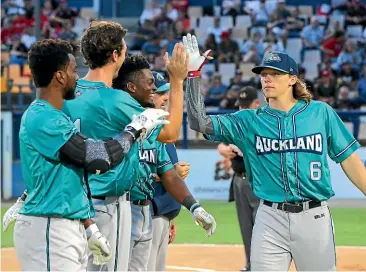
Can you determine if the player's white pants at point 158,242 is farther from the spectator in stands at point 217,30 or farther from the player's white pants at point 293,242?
the spectator in stands at point 217,30

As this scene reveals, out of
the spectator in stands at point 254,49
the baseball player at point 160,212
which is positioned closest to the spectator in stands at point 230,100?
the spectator in stands at point 254,49

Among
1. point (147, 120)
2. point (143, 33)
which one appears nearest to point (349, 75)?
point (143, 33)

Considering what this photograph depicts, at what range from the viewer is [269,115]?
626 centimetres

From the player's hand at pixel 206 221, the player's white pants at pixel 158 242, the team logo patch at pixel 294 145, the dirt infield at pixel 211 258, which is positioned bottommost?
the dirt infield at pixel 211 258

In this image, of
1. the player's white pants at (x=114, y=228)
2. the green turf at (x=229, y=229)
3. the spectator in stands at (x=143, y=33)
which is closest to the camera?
the player's white pants at (x=114, y=228)

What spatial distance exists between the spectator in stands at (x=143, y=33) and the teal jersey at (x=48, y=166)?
18307mm

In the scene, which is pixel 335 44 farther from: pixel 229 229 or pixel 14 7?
pixel 229 229

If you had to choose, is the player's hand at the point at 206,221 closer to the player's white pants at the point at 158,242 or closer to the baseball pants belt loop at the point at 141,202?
the baseball pants belt loop at the point at 141,202

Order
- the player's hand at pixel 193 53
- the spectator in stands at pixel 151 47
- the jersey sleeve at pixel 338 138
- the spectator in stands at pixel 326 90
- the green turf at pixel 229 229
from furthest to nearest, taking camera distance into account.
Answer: the spectator in stands at pixel 151 47 → the spectator in stands at pixel 326 90 → the green turf at pixel 229 229 → the jersey sleeve at pixel 338 138 → the player's hand at pixel 193 53

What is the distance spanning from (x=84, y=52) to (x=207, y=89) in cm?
1486

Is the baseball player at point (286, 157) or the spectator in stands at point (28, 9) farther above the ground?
the spectator in stands at point (28, 9)

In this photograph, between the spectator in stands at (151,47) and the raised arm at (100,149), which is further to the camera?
the spectator in stands at (151,47)

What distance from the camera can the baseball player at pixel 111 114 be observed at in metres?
5.34

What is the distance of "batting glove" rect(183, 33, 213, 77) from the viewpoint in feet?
19.1
